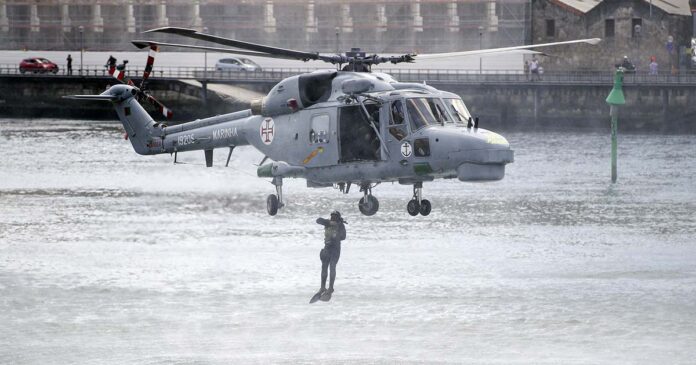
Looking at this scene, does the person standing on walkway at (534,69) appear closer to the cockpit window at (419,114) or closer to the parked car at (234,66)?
the parked car at (234,66)

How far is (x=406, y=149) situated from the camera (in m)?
35.5

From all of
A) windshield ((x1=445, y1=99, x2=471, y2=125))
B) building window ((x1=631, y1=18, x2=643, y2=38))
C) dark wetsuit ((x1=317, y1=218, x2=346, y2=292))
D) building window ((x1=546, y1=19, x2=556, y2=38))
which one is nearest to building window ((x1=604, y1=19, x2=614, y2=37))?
building window ((x1=631, y1=18, x2=643, y2=38))

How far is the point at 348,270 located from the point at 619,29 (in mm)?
49905

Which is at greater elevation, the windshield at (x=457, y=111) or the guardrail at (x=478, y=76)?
the guardrail at (x=478, y=76)

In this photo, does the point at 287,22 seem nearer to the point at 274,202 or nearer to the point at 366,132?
the point at 274,202

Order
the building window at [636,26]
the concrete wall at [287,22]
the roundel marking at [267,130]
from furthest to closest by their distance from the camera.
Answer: the concrete wall at [287,22] → the building window at [636,26] → the roundel marking at [267,130]

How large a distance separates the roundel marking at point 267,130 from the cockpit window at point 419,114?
426 centimetres

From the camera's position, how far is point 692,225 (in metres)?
76.3

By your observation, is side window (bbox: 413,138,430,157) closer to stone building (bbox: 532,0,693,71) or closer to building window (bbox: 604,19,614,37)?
stone building (bbox: 532,0,693,71)

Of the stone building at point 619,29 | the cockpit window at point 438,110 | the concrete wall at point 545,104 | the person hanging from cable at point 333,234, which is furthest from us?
the stone building at point 619,29

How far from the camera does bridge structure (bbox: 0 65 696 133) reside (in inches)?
4208

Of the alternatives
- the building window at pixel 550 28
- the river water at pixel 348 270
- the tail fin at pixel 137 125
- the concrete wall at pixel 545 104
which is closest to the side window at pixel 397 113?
the tail fin at pixel 137 125

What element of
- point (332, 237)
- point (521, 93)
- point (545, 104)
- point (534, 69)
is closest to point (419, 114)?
point (332, 237)

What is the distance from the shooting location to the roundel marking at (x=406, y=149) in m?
35.4
